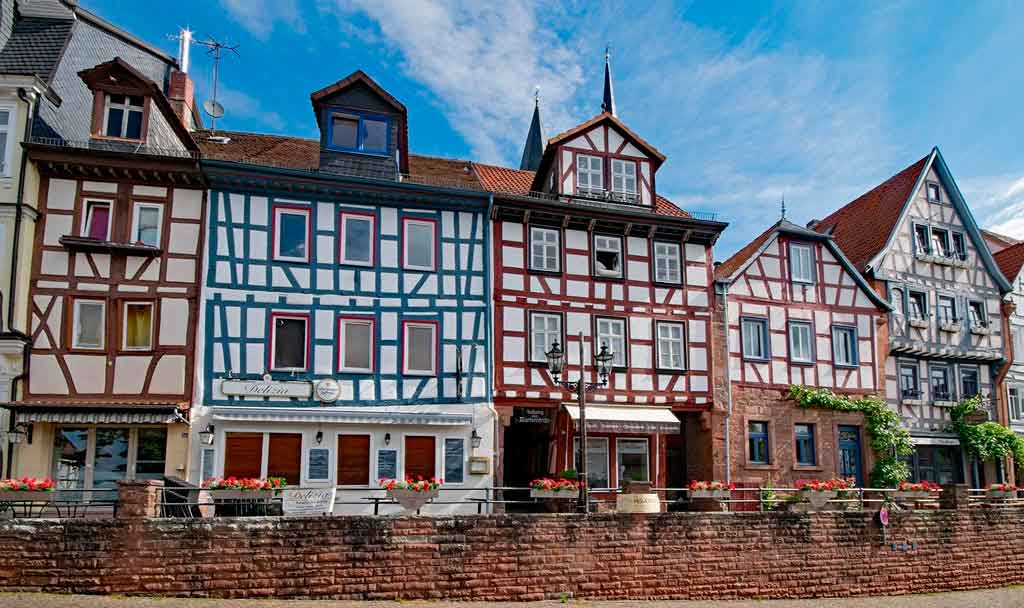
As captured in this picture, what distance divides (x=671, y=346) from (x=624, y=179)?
4.97m

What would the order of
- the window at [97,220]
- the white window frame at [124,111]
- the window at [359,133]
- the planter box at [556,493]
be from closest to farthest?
the planter box at [556,493], the window at [97,220], the white window frame at [124,111], the window at [359,133]

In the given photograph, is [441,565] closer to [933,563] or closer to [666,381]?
[666,381]

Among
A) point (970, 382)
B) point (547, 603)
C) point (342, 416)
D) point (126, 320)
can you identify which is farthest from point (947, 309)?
point (126, 320)

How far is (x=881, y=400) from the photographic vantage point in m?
27.3

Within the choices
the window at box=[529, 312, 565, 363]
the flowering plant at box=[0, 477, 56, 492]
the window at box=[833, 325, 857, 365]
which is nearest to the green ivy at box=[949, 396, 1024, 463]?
the window at box=[833, 325, 857, 365]

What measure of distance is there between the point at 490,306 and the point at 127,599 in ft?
37.7

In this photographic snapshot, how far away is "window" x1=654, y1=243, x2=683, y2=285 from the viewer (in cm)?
2555

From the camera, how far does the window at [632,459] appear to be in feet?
80.0

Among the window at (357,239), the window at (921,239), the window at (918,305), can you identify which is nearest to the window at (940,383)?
the window at (918,305)

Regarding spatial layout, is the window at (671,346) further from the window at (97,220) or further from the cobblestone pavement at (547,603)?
the window at (97,220)

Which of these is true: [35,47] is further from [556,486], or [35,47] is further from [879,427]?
[879,427]

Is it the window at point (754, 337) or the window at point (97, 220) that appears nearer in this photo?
the window at point (97, 220)

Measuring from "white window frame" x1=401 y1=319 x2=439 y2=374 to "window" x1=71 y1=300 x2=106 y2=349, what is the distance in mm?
6926

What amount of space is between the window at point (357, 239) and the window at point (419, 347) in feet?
6.44
